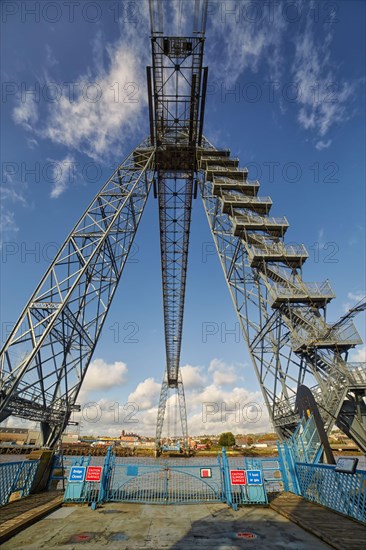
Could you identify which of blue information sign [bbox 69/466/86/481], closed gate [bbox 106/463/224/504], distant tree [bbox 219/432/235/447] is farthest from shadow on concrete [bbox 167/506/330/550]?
distant tree [bbox 219/432/235/447]

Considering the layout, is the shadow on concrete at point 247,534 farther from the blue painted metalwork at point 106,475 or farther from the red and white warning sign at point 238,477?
the blue painted metalwork at point 106,475

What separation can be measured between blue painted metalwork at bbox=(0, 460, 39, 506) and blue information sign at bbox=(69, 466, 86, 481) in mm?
1644

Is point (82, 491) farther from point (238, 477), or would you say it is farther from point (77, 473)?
point (238, 477)

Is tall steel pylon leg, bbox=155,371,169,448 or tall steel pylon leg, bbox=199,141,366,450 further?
tall steel pylon leg, bbox=155,371,169,448

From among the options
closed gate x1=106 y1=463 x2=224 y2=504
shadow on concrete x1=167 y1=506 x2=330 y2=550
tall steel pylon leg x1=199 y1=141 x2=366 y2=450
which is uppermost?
tall steel pylon leg x1=199 y1=141 x2=366 y2=450

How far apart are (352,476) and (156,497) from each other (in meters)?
5.43

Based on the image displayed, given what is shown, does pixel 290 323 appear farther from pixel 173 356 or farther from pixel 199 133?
pixel 173 356

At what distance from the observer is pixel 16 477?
8.35m

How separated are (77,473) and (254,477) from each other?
16.6 ft

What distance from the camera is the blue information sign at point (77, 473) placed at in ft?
26.7

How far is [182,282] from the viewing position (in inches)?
1155

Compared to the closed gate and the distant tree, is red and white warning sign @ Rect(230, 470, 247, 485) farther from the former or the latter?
the distant tree

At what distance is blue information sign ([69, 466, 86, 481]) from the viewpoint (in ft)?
26.7

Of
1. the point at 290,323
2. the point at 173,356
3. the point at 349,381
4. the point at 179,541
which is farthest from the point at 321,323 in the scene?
the point at 173,356
